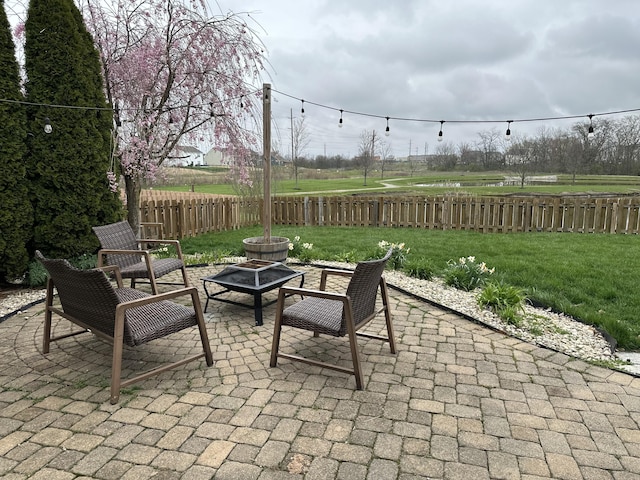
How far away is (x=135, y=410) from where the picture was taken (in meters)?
2.23

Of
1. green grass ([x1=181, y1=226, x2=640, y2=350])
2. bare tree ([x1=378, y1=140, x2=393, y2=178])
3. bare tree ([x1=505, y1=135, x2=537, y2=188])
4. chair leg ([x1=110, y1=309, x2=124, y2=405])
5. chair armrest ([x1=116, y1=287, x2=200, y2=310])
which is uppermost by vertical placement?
bare tree ([x1=378, y1=140, x2=393, y2=178])

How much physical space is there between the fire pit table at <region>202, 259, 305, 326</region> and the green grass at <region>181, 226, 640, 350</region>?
2182 millimetres

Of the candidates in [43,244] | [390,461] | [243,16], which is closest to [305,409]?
[390,461]

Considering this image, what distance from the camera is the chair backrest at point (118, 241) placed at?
4250 millimetres

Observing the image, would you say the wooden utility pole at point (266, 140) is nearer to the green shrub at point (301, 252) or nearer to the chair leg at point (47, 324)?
the green shrub at point (301, 252)

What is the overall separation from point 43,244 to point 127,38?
3.61 metres

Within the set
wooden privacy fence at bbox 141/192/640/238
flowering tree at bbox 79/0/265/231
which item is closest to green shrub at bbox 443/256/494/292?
flowering tree at bbox 79/0/265/231

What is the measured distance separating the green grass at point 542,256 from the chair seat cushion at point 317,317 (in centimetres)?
256

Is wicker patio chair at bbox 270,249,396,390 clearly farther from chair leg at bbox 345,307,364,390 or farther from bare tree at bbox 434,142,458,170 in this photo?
bare tree at bbox 434,142,458,170

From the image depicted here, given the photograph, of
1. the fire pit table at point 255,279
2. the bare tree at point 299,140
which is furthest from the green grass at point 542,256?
the bare tree at point 299,140

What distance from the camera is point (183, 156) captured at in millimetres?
8102

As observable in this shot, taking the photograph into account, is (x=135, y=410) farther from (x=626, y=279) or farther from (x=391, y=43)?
(x=391, y=43)

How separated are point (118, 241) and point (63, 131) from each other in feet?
5.74

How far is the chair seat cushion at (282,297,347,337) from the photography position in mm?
2564
